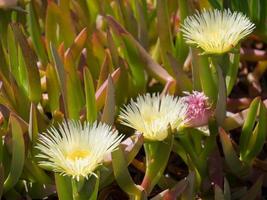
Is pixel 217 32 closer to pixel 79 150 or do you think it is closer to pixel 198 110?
pixel 198 110

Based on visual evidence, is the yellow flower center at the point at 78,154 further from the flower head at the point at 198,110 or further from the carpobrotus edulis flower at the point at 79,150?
the flower head at the point at 198,110

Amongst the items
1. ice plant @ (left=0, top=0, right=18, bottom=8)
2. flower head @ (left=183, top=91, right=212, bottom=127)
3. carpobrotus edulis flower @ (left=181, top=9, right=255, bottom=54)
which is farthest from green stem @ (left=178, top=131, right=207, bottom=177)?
ice plant @ (left=0, top=0, right=18, bottom=8)

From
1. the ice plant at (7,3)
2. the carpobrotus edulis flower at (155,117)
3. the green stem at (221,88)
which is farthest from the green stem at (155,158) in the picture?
the ice plant at (7,3)

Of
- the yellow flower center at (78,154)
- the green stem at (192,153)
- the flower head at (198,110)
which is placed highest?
the yellow flower center at (78,154)

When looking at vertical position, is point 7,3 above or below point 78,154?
above

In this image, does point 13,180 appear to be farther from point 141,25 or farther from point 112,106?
point 141,25

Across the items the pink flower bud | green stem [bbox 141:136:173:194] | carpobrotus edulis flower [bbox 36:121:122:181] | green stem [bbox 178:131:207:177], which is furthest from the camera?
the pink flower bud

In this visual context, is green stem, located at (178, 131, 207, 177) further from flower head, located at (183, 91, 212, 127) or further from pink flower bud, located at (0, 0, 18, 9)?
pink flower bud, located at (0, 0, 18, 9)

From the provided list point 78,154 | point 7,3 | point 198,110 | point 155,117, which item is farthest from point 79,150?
point 7,3
